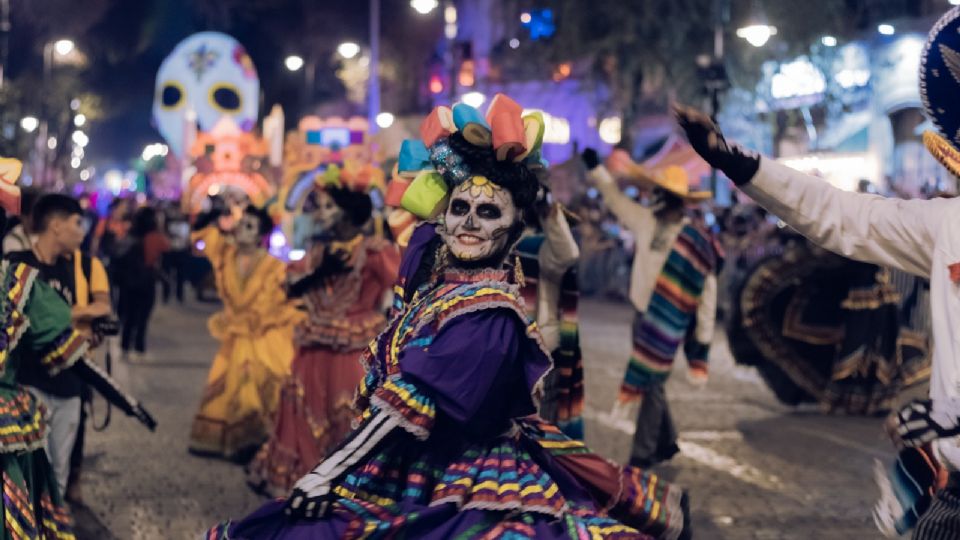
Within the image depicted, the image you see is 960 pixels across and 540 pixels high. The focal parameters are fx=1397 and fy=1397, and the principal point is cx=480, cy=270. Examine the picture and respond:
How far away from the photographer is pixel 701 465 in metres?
10.1

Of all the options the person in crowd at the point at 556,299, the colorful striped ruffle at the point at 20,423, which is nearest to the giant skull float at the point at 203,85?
the person in crowd at the point at 556,299

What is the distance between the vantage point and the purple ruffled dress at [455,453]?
14.4 ft

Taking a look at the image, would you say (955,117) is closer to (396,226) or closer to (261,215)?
(396,226)

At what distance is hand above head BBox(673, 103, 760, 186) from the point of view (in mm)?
4355

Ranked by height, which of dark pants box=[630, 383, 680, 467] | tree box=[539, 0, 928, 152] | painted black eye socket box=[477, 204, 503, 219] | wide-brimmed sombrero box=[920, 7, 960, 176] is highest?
tree box=[539, 0, 928, 152]

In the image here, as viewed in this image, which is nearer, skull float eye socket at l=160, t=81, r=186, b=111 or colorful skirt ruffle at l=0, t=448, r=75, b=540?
colorful skirt ruffle at l=0, t=448, r=75, b=540

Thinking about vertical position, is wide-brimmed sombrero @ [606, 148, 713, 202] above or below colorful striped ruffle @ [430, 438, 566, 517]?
above

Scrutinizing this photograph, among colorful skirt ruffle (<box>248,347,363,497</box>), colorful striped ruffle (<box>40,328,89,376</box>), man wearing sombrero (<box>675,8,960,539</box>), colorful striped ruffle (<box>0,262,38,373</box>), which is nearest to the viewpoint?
man wearing sombrero (<box>675,8,960,539</box>)

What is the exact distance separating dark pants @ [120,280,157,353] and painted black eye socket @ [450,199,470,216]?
11.7 meters

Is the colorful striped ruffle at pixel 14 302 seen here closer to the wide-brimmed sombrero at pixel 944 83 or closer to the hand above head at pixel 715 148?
the hand above head at pixel 715 148

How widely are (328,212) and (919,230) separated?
17.9 ft

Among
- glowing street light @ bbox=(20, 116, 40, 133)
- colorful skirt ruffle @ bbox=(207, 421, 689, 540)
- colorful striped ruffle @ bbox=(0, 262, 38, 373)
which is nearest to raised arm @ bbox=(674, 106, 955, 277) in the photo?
colorful skirt ruffle @ bbox=(207, 421, 689, 540)

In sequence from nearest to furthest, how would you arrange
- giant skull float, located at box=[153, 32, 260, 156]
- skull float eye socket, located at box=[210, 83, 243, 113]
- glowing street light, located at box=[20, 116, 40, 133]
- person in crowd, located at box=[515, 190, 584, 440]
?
person in crowd, located at box=[515, 190, 584, 440]
giant skull float, located at box=[153, 32, 260, 156]
skull float eye socket, located at box=[210, 83, 243, 113]
glowing street light, located at box=[20, 116, 40, 133]

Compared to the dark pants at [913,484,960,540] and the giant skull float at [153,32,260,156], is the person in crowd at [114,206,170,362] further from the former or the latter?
the giant skull float at [153,32,260,156]
